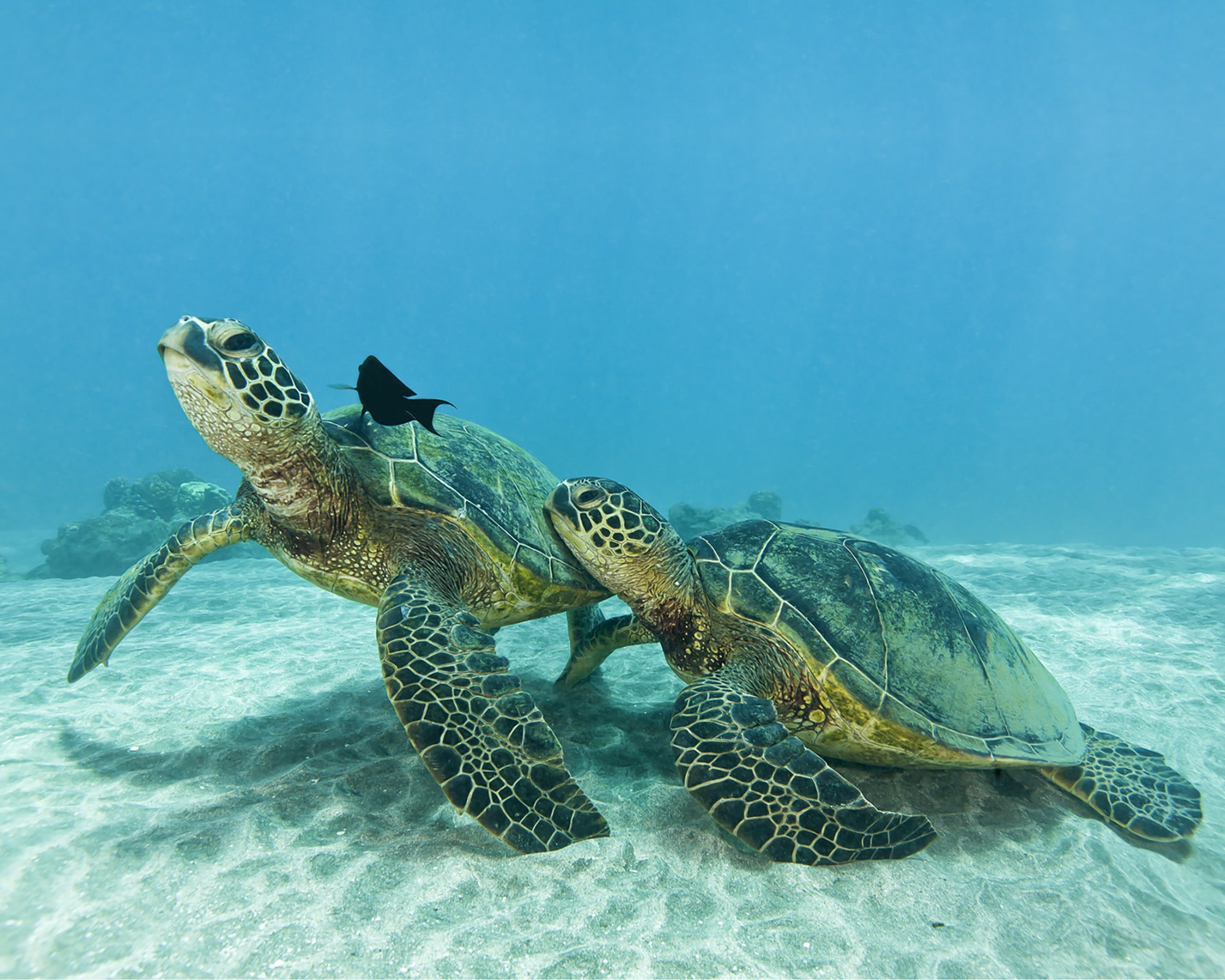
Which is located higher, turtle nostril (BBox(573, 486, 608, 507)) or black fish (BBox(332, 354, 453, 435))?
black fish (BBox(332, 354, 453, 435))

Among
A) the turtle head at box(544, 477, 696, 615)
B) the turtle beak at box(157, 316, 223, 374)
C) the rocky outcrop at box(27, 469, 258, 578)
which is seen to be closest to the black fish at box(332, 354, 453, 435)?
the turtle beak at box(157, 316, 223, 374)

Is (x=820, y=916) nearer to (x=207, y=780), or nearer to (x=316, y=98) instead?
(x=207, y=780)

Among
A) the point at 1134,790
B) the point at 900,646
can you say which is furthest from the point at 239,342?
the point at 1134,790

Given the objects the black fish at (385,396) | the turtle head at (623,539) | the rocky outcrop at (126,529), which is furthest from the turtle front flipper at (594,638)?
the rocky outcrop at (126,529)

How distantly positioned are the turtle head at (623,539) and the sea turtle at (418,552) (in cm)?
55

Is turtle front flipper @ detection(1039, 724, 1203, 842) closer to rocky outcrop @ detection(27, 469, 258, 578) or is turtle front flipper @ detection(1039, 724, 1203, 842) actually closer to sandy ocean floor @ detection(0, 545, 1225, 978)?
sandy ocean floor @ detection(0, 545, 1225, 978)

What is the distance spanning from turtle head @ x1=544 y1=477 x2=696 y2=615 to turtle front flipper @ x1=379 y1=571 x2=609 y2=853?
90 cm

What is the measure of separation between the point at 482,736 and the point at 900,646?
2.41 metres

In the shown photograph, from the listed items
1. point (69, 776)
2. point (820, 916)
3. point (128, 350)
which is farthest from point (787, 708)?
point (128, 350)

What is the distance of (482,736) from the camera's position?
2.65 meters

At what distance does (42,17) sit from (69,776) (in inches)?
5163

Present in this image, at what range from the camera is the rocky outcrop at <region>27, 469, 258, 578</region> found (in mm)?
11625

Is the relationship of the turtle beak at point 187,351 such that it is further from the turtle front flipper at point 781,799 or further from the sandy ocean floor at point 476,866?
the turtle front flipper at point 781,799

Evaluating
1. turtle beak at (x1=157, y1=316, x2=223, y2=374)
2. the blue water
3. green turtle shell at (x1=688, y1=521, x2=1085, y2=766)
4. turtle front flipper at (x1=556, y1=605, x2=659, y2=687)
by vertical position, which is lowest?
turtle front flipper at (x1=556, y1=605, x2=659, y2=687)
